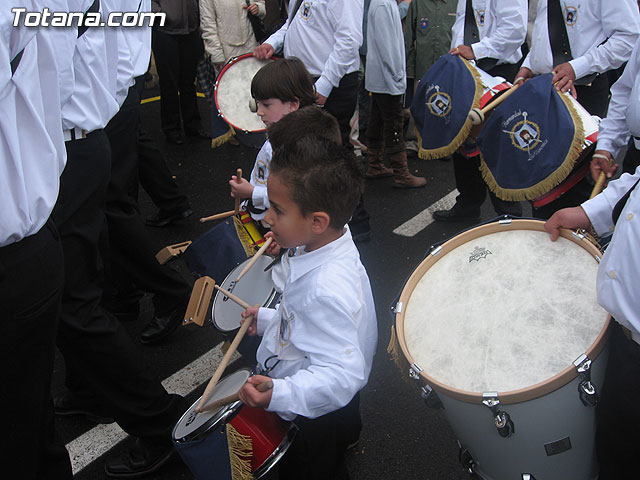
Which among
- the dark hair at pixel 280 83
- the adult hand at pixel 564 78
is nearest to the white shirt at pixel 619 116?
the adult hand at pixel 564 78

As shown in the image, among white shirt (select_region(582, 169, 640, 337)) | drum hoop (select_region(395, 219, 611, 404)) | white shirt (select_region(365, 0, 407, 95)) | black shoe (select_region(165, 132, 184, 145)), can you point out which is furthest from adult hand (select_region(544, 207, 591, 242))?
black shoe (select_region(165, 132, 184, 145))

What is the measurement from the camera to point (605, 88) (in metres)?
3.25

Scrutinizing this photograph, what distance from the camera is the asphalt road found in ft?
8.02

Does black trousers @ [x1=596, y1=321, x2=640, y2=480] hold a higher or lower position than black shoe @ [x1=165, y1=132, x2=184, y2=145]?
higher

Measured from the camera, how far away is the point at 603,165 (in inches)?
92.2

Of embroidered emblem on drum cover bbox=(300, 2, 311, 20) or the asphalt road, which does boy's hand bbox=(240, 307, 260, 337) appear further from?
embroidered emblem on drum cover bbox=(300, 2, 311, 20)

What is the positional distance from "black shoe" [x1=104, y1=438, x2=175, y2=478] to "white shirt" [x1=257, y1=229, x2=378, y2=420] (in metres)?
0.94

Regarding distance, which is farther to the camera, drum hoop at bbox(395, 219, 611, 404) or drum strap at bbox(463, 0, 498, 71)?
drum strap at bbox(463, 0, 498, 71)

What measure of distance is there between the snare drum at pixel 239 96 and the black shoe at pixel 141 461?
1.84 meters

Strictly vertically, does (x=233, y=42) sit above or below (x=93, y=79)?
below

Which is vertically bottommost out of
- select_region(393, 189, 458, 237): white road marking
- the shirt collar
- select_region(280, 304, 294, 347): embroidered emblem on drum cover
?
select_region(393, 189, 458, 237): white road marking

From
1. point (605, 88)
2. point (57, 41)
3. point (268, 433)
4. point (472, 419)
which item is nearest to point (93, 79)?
point (57, 41)

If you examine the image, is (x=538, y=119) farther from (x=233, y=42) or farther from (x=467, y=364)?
(x=233, y=42)

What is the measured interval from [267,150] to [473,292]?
4.24ft
